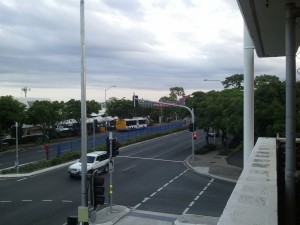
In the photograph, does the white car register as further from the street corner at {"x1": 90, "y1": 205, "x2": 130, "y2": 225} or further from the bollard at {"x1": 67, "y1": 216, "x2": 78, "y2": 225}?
the bollard at {"x1": 67, "y1": 216, "x2": 78, "y2": 225}

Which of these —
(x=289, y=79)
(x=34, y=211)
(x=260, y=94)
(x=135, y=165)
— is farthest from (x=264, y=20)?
(x=135, y=165)

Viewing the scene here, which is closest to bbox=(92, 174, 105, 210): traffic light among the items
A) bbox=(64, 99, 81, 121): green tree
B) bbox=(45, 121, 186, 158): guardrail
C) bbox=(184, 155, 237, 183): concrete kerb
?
bbox=(184, 155, 237, 183): concrete kerb

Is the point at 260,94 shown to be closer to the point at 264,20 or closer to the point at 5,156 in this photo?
the point at 264,20

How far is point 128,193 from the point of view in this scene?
69.1ft

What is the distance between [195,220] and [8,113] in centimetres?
3321

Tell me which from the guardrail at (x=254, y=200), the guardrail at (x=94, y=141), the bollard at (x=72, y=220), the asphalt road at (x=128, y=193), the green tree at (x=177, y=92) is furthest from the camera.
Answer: the green tree at (x=177, y=92)

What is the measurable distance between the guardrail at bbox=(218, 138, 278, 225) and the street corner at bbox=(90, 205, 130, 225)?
11.4 m

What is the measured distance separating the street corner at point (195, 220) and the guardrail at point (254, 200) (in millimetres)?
10246

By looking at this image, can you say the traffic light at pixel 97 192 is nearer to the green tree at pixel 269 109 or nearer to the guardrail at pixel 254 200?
the guardrail at pixel 254 200

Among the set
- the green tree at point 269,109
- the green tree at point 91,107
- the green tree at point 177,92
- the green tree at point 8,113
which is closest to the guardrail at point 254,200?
the green tree at point 269,109

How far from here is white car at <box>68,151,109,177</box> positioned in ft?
83.9

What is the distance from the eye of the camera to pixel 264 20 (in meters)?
8.09

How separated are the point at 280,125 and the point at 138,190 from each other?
32.8 ft

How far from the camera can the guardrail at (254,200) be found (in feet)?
9.78
